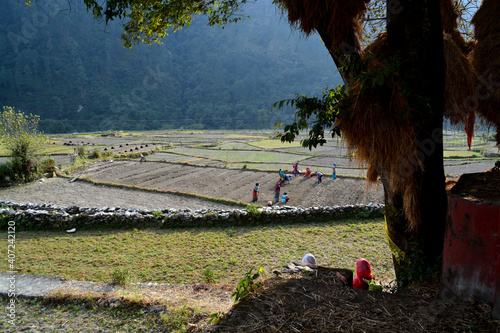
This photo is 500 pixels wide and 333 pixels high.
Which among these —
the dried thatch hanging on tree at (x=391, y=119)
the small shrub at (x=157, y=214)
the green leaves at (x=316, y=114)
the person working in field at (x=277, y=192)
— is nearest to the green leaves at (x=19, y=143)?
the small shrub at (x=157, y=214)

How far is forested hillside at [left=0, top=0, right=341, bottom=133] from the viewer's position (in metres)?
117

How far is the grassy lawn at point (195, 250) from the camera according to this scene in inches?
327

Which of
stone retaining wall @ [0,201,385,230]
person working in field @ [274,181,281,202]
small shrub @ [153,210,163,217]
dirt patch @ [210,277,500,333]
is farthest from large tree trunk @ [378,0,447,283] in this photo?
person working in field @ [274,181,281,202]

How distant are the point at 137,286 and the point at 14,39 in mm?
166367

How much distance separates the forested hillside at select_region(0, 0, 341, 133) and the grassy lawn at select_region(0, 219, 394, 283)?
324 ft

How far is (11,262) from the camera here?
8602mm

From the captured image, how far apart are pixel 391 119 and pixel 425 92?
0.65m

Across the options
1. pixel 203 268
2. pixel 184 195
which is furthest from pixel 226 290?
pixel 184 195

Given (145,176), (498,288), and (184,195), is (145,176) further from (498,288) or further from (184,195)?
(498,288)

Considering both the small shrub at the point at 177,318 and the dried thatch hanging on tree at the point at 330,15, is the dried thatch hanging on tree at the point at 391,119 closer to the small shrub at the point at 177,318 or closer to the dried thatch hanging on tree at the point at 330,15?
the dried thatch hanging on tree at the point at 330,15

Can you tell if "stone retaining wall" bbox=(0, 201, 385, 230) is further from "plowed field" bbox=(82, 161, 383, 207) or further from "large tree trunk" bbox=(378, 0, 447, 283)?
"large tree trunk" bbox=(378, 0, 447, 283)

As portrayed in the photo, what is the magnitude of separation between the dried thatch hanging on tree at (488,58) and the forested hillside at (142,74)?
108 m

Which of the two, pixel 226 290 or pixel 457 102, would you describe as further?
pixel 226 290

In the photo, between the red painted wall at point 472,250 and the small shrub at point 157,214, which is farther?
the small shrub at point 157,214
